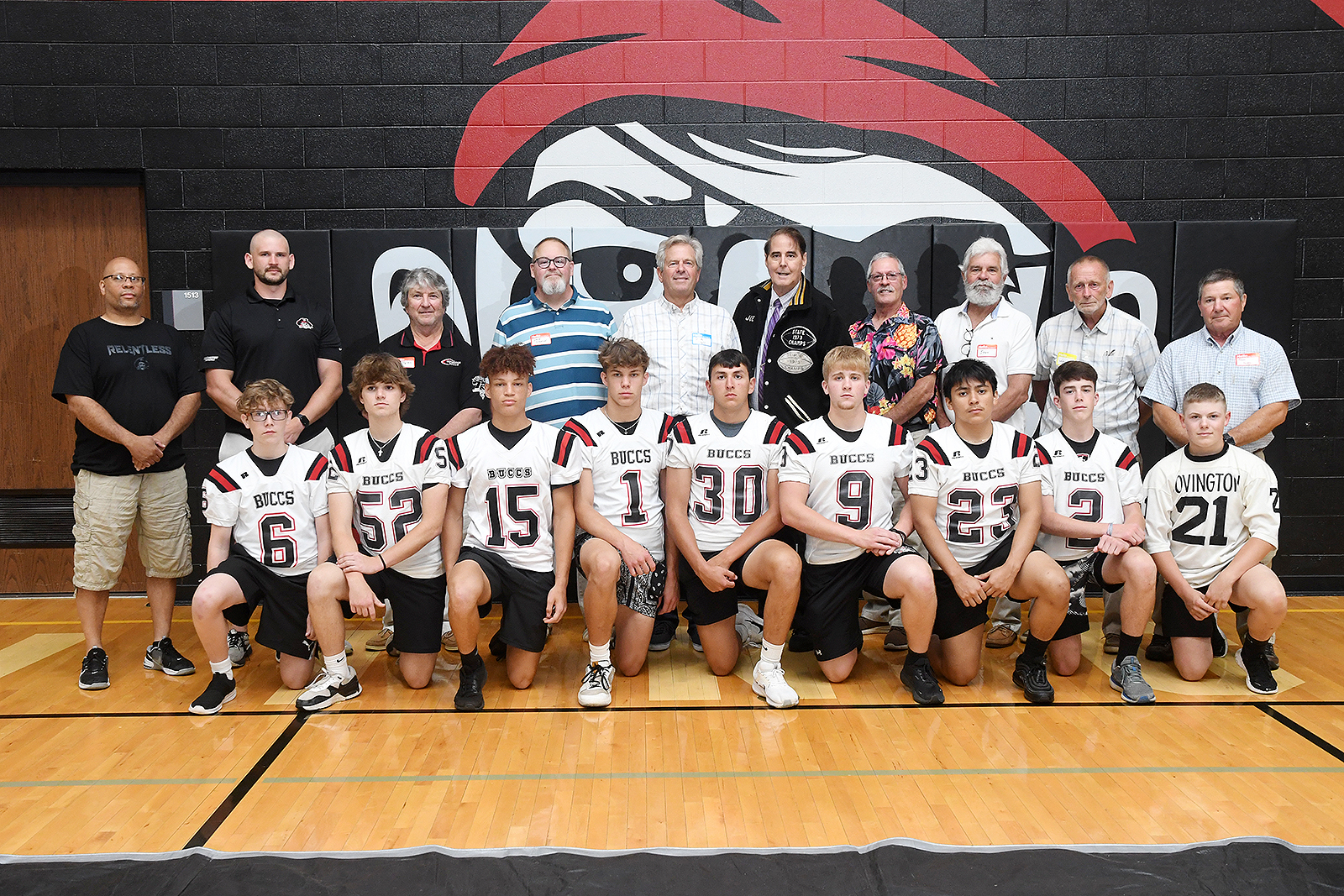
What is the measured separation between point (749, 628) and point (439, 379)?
190cm

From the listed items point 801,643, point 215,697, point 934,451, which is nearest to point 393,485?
point 215,697

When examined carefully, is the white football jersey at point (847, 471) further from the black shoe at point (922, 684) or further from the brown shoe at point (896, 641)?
the brown shoe at point (896, 641)

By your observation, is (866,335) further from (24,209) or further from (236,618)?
(24,209)

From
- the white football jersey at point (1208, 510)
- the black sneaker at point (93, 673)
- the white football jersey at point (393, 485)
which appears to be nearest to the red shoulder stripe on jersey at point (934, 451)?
the white football jersey at point (1208, 510)

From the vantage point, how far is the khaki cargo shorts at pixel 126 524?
378cm

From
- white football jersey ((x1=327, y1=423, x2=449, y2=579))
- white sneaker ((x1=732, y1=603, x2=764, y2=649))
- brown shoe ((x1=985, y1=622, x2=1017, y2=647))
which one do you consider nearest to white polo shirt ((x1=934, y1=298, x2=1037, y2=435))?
brown shoe ((x1=985, y1=622, x2=1017, y2=647))

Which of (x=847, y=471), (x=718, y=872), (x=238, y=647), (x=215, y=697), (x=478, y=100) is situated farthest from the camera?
(x=478, y=100)

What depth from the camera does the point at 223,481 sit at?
3488 millimetres

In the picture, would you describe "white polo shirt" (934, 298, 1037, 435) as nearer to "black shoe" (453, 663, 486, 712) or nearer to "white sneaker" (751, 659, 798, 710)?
"white sneaker" (751, 659, 798, 710)

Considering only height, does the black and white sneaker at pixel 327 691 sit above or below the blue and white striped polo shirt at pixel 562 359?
below

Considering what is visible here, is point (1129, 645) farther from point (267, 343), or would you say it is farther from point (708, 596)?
point (267, 343)

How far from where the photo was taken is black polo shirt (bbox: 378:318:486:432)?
4.14 m

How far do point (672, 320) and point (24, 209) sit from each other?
3.95 metres

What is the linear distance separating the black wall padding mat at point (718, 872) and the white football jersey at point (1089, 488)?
1425 mm
